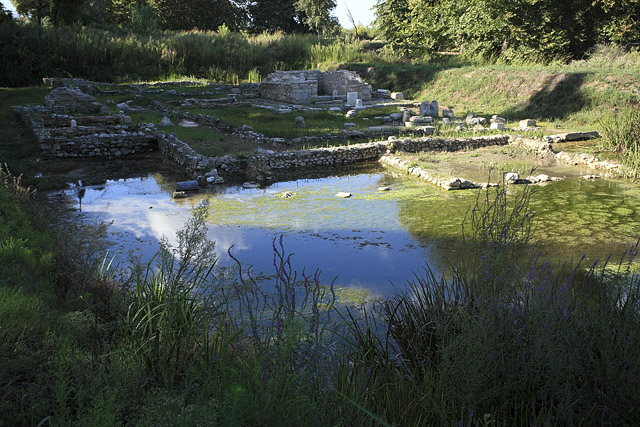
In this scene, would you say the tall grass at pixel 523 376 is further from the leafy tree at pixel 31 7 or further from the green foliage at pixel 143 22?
the leafy tree at pixel 31 7

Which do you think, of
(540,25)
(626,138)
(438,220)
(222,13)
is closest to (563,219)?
(438,220)

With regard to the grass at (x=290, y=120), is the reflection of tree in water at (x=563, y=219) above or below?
below

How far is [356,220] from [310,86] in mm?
15077

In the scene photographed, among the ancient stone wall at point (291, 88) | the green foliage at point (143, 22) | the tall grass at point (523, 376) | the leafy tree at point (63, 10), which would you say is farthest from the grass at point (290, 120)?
the leafy tree at point (63, 10)

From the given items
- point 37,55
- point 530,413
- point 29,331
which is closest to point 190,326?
point 29,331

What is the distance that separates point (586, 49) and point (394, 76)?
9535mm

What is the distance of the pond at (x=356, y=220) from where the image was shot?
693cm

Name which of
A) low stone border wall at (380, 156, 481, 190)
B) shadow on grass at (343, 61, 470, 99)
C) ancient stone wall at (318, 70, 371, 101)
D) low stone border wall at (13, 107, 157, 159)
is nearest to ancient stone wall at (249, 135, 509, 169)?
low stone border wall at (380, 156, 481, 190)

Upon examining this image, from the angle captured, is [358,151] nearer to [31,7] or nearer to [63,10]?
[63,10]

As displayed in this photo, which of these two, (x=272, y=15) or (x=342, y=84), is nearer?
(x=342, y=84)

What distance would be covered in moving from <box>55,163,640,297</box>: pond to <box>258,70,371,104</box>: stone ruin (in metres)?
11.4

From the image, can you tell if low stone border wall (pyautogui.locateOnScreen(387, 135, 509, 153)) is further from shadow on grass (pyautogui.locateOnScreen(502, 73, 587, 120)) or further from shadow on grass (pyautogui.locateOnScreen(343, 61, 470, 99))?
shadow on grass (pyautogui.locateOnScreen(343, 61, 470, 99))

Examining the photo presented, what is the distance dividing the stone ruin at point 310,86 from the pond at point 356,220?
11.4 metres

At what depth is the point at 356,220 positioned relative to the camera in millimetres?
8633
